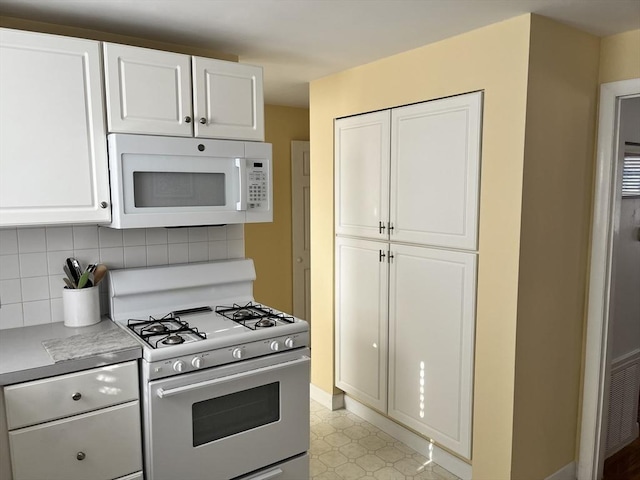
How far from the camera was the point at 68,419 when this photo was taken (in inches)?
74.0

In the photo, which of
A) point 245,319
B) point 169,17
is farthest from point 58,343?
point 169,17

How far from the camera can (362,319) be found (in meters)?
3.13

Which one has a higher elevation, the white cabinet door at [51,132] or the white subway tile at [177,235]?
the white cabinet door at [51,132]

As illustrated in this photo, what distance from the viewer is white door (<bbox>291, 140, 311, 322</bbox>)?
4.47 metres

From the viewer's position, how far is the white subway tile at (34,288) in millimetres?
2266

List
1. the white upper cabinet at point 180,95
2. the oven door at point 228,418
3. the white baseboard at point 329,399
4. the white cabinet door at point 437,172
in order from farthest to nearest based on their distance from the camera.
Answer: the white baseboard at point 329,399 → the white cabinet door at point 437,172 → the white upper cabinet at point 180,95 → the oven door at point 228,418

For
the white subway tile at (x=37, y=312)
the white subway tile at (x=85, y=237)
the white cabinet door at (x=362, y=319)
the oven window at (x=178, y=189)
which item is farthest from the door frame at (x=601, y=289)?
the white subway tile at (x=37, y=312)

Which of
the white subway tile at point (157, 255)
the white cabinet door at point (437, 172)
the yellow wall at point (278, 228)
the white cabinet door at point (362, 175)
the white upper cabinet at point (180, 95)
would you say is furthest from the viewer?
the yellow wall at point (278, 228)

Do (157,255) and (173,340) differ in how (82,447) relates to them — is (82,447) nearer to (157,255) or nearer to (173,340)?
(173,340)

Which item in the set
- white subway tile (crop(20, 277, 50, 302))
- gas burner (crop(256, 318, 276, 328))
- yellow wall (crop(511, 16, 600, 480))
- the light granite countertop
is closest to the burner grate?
gas burner (crop(256, 318, 276, 328))

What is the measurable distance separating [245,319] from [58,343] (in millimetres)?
810

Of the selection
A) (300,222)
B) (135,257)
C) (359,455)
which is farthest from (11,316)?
(300,222)

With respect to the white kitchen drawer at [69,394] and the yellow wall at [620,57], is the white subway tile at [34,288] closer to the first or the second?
the white kitchen drawer at [69,394]

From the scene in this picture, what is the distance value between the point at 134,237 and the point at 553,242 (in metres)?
2.08
